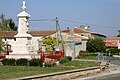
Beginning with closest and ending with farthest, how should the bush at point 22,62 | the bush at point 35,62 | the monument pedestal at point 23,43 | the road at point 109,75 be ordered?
the road at point 109,75
the bush at point 35,62
the bush at point 22,62
the monument pedestal at point 23,43

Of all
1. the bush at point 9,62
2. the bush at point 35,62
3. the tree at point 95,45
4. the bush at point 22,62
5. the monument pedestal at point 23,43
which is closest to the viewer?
the bush at point 35,62

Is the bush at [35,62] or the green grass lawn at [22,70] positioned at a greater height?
the bush at [35,62]

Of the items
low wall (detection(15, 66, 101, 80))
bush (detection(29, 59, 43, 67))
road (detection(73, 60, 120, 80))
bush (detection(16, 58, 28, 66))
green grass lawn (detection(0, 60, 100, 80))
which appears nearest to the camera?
low wall (detection(15, 66, 101, 80))

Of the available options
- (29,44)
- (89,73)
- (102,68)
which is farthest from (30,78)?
(29,44)

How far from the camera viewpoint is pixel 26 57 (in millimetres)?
30719

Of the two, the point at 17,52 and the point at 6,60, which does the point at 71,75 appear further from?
the point at 17,52

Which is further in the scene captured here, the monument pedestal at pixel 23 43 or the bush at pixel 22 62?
the monument pedestal at pixel 23 43

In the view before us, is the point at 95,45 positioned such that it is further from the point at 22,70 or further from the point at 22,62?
the point at 22,70

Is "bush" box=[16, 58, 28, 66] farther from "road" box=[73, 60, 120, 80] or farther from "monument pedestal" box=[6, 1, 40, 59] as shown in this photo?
"road" box=[73, 60, 120, 80]

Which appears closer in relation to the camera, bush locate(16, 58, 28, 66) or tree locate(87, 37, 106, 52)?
bush locate(16, 58, 28, 66)

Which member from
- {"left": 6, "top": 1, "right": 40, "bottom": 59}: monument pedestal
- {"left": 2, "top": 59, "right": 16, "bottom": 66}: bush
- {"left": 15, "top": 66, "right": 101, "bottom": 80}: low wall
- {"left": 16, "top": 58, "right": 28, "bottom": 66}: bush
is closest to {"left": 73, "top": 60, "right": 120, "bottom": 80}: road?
{"left": 15, "top": 66, "right": 101, "bottom": 80}: low wall

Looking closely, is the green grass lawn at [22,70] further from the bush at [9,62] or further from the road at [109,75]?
the bush at [9,62]

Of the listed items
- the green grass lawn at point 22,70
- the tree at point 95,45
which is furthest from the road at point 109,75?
the tree at point 95,45

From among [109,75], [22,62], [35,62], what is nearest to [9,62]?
→ [22,62]
